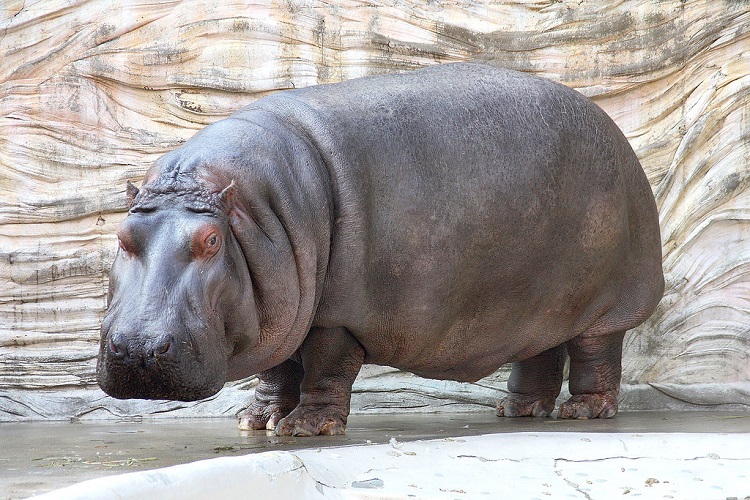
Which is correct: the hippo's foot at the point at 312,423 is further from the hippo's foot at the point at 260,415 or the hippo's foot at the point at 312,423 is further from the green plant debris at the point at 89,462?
the green plant debris at the point at 89,462

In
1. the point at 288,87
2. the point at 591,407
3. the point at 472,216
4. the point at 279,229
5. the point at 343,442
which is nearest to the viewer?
the point at 343,442

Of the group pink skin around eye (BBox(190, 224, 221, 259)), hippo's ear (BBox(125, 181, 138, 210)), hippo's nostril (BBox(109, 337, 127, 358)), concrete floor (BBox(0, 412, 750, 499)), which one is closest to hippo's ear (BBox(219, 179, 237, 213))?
pink skin around eye (BBox(190, 224, 221, 259))

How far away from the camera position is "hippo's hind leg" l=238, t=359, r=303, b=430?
443cm

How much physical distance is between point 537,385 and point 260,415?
5.10ft

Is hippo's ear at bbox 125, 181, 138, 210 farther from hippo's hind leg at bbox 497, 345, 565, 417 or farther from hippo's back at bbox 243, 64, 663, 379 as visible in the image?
hippo's hind leg at bbox 497, 345, 565, 417

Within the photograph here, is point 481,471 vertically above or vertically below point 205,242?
below

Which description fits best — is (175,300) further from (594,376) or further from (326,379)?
(594,376)

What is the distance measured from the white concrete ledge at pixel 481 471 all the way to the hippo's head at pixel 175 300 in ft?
1.86

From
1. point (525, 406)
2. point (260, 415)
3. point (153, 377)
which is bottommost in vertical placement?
point (525, 406)

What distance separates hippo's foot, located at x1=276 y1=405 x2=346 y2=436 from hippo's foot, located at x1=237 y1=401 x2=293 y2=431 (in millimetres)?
412

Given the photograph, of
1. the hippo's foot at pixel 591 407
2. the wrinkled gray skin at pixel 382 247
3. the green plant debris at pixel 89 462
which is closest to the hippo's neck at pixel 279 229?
the wrinkled gray skin at pixel 382 247

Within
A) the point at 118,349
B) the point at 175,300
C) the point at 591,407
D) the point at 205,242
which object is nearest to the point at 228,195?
the point at 205,242

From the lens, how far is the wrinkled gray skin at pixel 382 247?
11.0ft

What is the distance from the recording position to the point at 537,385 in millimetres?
5258
